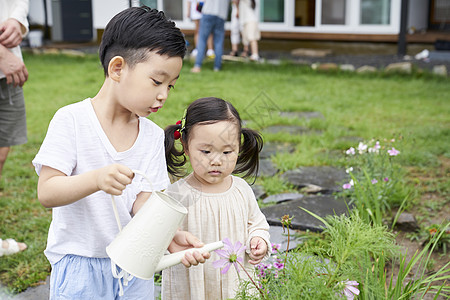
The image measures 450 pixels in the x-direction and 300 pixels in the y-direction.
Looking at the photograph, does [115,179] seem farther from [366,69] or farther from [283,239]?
[366,69]

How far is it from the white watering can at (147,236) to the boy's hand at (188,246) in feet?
0.17

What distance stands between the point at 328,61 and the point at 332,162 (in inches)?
270

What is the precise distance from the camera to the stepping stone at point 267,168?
3.96 meters

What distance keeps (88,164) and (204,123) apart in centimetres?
42

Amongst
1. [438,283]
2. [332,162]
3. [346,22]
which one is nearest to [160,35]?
[438,283]

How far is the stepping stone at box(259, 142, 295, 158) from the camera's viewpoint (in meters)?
4.42

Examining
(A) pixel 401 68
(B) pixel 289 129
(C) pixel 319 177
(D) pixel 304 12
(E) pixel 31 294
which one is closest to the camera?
(E) pixel 31 294

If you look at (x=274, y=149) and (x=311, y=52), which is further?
(x=311, y=52)

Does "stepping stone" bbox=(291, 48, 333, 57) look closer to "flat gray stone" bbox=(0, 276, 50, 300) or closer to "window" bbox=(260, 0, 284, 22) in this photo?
"window" bbox=(260, 0, 284, 22)

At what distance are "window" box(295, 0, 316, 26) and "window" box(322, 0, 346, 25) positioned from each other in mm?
603

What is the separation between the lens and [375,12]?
12.1 m

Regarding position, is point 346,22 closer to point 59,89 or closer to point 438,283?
point 59,89

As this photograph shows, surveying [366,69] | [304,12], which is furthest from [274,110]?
[304,12]

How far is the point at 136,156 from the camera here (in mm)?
1753
